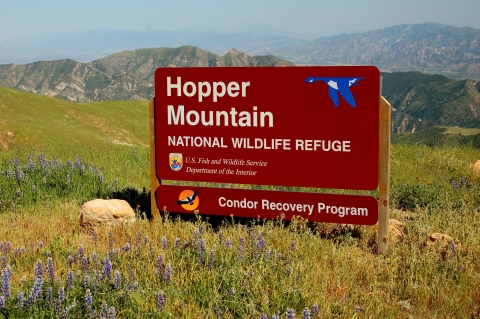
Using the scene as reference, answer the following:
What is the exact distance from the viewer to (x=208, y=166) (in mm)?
6438

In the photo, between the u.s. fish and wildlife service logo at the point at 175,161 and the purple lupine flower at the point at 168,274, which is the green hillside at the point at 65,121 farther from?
the purple lupine flower at the point at 168,274

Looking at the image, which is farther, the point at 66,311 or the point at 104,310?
the point at 104,310

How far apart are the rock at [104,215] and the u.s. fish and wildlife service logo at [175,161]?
0.86 m

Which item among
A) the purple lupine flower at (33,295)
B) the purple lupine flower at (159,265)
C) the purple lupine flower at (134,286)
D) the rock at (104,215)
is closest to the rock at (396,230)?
the purple lupine flower at (159,265)

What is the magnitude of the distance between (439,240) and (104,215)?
13.7ft

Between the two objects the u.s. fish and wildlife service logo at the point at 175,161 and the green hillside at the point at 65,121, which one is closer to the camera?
the u.s. fish and wildlife service logo at the point at 175,161

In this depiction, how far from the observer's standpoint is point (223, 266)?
4441 mm

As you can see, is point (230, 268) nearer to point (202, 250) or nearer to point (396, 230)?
point (202, 250)

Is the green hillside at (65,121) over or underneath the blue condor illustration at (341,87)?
underneath

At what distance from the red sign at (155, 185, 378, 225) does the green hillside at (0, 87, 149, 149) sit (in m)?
11.6

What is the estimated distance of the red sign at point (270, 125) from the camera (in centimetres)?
582

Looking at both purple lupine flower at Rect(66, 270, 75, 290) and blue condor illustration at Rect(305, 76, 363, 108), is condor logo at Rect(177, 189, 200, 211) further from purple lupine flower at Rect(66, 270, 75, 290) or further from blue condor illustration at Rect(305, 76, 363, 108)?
purple lupine flower at Rect(66, 270, 75, 290)

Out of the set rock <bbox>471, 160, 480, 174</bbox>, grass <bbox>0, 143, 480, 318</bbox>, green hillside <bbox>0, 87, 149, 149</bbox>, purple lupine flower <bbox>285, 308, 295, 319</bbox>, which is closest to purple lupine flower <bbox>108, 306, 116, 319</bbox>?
grass <bbox>0, 143, 480, 318</bbox>

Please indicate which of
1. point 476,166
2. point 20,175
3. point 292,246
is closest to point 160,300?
point 292,246
